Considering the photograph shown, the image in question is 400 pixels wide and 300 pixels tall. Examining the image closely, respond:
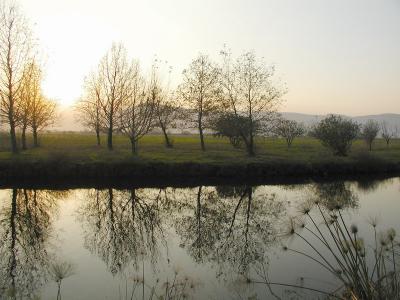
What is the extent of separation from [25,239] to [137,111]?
3316cm

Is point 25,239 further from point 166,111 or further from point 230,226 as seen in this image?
point 166,111

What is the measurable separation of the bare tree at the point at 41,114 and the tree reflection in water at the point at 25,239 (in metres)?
27.3

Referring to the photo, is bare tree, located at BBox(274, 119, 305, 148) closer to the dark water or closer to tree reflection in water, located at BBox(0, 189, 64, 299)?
the dark water

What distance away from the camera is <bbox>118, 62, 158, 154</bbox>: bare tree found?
47875 mm

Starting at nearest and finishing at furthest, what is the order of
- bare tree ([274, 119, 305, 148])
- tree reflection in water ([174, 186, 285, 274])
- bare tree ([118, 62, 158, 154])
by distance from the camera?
tree reflection in water ([174, 186, 285, 274]) < bare tree ([118, 62, 158, 154]) < bare tree ([274, 119, 305, 148])

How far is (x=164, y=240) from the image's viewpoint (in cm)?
1877

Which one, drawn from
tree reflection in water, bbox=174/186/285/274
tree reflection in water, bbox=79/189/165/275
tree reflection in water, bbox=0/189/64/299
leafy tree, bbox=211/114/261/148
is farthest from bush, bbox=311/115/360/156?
tree reflection in water, bbox=0/189/64/299

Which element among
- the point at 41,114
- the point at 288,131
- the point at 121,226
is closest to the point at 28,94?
the point at 41,114

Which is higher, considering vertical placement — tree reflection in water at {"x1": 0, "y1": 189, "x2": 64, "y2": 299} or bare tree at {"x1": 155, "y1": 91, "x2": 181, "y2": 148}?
bare tree at {"x1": 155, "y1": 91, "x2": 181, "y2": 148}

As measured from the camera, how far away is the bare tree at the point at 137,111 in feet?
157

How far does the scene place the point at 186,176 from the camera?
40.5 metres

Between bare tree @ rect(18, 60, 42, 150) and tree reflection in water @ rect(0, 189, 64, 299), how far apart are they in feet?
72.7

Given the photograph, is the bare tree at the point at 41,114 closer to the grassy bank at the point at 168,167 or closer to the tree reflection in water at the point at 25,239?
the grassy bank at the point at 168,167

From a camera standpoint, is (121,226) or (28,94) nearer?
(121,226)
